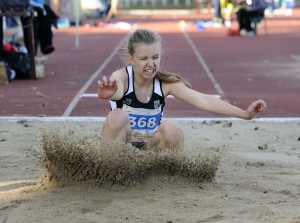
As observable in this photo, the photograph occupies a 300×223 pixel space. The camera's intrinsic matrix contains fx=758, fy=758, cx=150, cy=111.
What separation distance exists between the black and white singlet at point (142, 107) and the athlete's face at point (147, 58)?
18cm

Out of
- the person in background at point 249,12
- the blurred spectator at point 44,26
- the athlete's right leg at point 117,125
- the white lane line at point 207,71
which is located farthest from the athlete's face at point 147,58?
the person in background at point 249,12

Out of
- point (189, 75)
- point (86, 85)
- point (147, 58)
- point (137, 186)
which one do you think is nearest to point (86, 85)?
point (86, 85)

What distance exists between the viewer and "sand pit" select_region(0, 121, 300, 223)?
420 cm

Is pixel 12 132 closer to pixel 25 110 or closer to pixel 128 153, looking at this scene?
pixel 25 110

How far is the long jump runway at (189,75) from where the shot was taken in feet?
29.7

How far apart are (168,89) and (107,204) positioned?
110 centimetres

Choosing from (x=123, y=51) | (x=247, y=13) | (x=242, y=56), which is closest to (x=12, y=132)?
(x=123, y=51)

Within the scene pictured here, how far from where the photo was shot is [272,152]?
6363 millimetres

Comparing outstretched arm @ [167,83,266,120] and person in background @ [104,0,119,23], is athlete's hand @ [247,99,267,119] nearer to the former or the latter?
outstretched arm @ [167,83,266,120]

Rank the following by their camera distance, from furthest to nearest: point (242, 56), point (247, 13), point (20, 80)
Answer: point (247, 13), point (242, 56), point (20, 80)

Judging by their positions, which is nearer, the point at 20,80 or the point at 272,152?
the point at 272,152

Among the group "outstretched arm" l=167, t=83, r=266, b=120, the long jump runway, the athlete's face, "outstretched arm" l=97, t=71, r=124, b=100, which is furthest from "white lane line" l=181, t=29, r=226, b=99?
"outstretched arm" l=97, t=71, r=124, b=100

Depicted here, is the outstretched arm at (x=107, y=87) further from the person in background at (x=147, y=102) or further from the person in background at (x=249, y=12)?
the person in background at (x=249, y=12)

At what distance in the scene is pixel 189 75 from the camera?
13.0 meters
